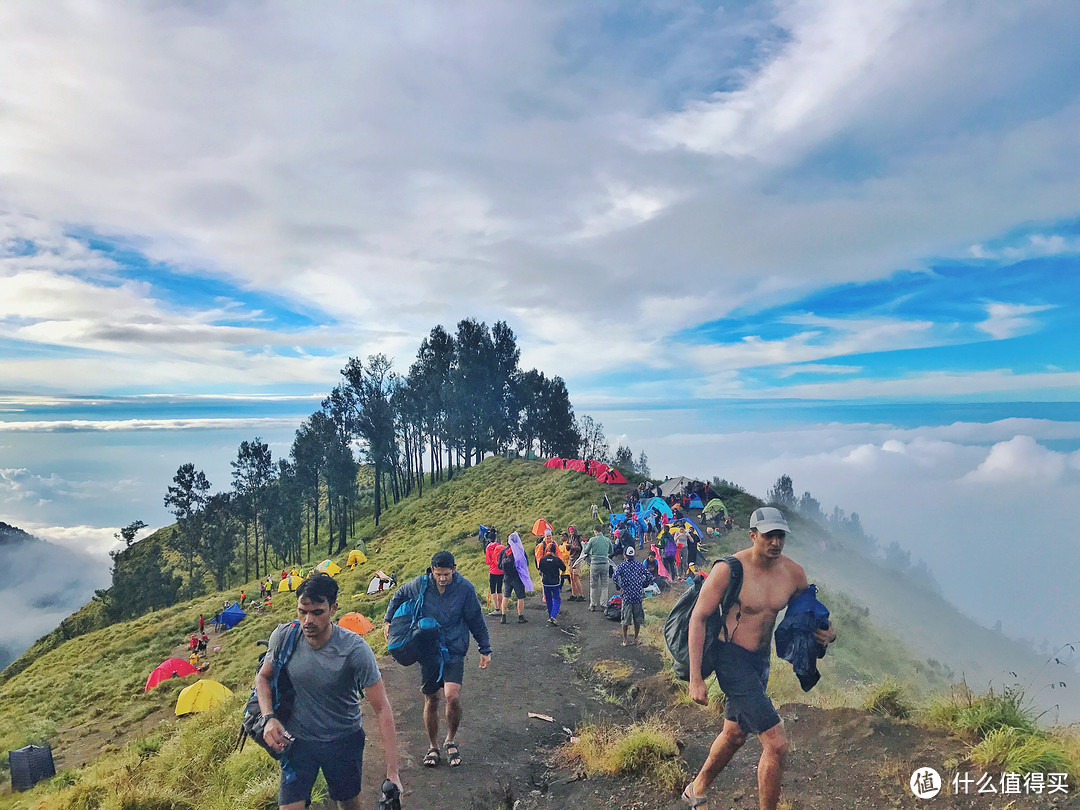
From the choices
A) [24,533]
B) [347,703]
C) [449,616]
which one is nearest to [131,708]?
[449,616]

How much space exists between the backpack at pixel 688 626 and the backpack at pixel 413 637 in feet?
7.77

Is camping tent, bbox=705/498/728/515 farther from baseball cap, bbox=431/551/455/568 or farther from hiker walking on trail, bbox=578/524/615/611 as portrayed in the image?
baseball cap, bbox=431/551/455/568

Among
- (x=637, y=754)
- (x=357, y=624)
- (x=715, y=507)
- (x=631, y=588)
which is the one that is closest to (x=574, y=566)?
(x=631, y=588)

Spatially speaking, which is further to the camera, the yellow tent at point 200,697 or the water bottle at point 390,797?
the yellow tent at point 200,697

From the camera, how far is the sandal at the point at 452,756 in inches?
230

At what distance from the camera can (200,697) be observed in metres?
14.3

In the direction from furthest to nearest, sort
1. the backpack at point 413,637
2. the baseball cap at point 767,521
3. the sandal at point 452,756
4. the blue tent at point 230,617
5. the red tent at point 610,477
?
the red tent at point 610,477 < the blue tent at point 230,617 < the sandal at point 452,756 < the backpack at point 413,637 < the baseball cap at point 767,521

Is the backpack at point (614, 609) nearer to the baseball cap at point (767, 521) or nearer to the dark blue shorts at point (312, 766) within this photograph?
the baseball cap at point (767, 521)

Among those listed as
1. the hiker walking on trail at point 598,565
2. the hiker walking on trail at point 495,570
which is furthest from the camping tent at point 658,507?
the hiker walking on trail at point 495,570

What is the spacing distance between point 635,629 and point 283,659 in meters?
8.88

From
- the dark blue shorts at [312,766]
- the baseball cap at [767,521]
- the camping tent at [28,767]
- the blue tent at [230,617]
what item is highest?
the baseball cap at [767,521]

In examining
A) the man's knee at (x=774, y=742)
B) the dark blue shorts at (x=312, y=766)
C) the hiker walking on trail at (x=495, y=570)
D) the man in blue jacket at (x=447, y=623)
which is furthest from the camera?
the hiker walking on trail at (x=495, y=570)

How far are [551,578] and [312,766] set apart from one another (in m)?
9.11

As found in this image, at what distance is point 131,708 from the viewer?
19.0m
